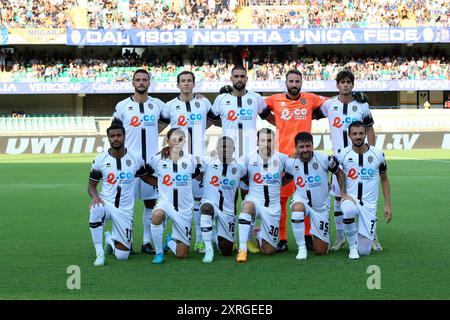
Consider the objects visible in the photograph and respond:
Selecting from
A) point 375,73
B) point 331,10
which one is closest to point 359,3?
point 331,10

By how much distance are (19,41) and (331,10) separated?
1554cm

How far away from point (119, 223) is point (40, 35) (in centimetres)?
3025

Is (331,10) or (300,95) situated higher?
(331,10)

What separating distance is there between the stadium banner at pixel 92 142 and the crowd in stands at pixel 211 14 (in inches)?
343

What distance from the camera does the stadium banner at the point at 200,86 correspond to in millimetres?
35875

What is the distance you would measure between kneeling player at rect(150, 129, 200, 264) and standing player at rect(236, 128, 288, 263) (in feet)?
1.87

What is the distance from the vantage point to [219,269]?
6.87 m

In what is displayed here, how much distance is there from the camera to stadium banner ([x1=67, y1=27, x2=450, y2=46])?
119 feet

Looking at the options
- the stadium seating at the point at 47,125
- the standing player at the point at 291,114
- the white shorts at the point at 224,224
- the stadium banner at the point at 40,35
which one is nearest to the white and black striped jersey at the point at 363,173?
the standing player at the point at 291,114

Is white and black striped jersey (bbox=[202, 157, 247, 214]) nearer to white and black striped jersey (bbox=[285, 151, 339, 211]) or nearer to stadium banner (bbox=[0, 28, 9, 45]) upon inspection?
white and black striped jersey (bbox=[285, 151, 339, 211])

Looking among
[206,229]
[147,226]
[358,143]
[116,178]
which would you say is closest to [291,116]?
[358,143]

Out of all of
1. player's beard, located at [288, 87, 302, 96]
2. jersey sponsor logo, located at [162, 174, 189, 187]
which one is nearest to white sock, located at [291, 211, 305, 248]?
jersey sponsor logo, located at [162, 174, 189, 187]

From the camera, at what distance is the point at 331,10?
38.3m
